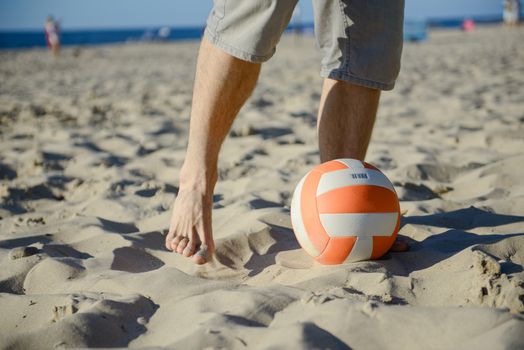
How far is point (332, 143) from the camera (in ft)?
7.50

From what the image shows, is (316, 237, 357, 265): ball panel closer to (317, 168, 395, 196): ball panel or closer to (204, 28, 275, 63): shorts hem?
(317, 168, 395, 196): ball panel

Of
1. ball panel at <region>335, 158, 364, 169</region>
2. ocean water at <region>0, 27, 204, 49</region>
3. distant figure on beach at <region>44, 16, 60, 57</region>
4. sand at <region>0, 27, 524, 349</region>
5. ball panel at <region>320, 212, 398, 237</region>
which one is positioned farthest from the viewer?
ocean water at <region>0, 27, 204, 49</region>

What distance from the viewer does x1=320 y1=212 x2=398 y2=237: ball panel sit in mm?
1801

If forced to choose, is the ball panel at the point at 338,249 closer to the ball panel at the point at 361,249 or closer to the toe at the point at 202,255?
the ball panel at the point at 361,249

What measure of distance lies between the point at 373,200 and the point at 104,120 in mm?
3905

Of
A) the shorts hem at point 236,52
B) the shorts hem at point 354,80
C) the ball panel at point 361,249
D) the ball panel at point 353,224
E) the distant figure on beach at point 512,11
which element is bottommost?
the ball panel at point 361,249

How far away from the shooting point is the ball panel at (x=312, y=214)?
1831 mm

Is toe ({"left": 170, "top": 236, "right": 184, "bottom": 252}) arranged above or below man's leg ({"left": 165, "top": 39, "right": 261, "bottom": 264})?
below

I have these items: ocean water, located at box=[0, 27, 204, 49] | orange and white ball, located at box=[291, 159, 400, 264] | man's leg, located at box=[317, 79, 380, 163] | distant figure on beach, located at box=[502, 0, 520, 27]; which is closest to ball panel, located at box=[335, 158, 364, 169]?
orange and white ball, located at box=[291, 159, 400, 264]

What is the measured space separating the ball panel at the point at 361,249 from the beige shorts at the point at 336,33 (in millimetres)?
692

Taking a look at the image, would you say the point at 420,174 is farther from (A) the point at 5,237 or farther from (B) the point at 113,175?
(A) the point at 5,237

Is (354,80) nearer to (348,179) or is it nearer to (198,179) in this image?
(348,179)

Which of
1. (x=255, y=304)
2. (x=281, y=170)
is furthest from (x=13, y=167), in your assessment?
(x=255, y=304)

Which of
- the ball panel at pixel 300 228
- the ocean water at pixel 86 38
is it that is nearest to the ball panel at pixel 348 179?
the ball panel at pixel 300 228
